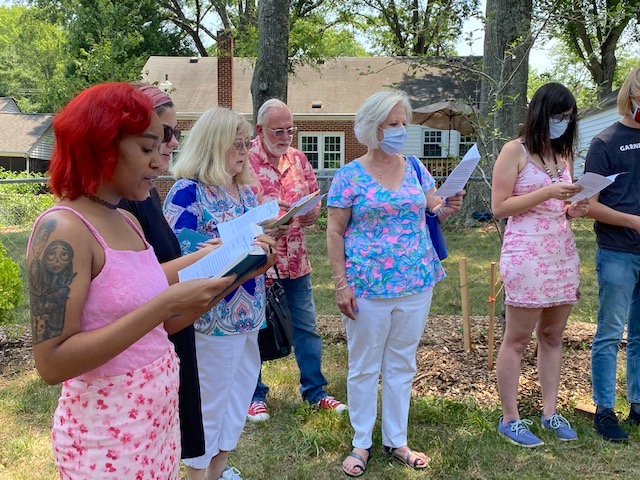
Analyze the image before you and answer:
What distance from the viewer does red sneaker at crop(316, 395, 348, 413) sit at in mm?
3921

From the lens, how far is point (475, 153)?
297 cm

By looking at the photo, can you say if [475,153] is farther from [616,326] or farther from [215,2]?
[215,2]

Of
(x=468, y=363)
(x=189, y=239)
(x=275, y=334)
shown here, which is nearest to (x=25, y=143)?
(x=468, y=363)

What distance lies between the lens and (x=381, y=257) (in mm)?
3102

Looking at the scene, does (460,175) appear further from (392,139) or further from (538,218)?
(538,218)

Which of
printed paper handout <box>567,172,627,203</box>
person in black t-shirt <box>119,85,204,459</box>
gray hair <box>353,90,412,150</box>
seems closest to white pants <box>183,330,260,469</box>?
person in black t-shirt <box>119,85,204,459</box>

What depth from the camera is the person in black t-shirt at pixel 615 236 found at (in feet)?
11.2

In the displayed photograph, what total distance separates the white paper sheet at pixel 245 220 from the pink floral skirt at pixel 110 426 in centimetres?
53

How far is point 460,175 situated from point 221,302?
1359mm

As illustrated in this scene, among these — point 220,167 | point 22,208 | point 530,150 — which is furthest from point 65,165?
point 22,208

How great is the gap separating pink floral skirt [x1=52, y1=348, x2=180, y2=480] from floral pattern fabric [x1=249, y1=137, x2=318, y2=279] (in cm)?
212

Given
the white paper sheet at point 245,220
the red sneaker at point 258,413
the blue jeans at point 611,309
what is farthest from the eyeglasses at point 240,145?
the blue jeans at point 611,309

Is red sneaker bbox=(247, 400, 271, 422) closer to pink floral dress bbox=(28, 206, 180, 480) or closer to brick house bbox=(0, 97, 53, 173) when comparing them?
pink floral dress bbox=(28, 206, 180, 480)

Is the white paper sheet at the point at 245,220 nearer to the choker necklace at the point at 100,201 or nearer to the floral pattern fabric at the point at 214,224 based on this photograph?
the choker necklace at the point at 100,201
